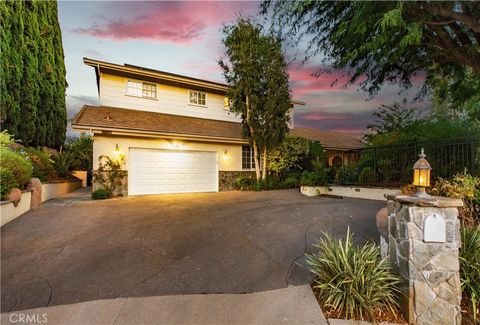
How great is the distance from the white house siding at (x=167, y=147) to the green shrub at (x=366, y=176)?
631 cm

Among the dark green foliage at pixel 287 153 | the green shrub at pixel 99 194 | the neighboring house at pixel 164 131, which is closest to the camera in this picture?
the green shrub at pixel 99 194

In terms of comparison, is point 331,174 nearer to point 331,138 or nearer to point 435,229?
point 435,229

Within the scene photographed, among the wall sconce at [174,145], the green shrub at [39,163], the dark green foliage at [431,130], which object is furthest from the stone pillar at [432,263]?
the green shrub at [39,163]

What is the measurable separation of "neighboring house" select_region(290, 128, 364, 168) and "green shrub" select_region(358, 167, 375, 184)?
24.8 feet

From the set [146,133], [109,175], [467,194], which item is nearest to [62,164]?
[109,175]

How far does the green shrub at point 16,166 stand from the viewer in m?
6.21

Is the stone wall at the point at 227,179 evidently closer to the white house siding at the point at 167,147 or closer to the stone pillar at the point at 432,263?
the white house siding at the point at 167,147

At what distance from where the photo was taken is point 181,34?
406 inches

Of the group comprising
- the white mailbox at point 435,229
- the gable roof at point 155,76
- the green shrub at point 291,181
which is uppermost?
the gable roof at point 155,76

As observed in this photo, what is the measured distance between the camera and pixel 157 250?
4.35 metres

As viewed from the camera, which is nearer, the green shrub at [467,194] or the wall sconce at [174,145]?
the green shrub at [467,194]

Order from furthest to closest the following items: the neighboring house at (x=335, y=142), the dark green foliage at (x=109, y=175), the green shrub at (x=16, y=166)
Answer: the neighboring house at (x=335, y=142), the dark green foliage at (x=109, y=175), the green shrub at (x=16, y=166)

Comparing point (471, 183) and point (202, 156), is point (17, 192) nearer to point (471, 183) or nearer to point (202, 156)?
point (202, 156)

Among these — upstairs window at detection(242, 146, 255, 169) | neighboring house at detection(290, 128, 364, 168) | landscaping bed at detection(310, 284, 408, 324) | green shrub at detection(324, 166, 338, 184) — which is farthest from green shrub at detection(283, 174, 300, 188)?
landscaping bed at detection(310, 284, 408, 324)
